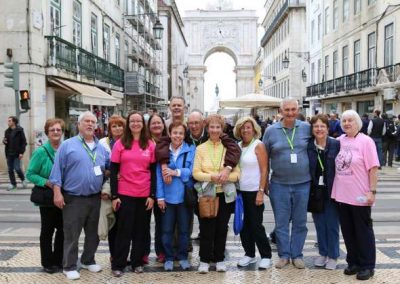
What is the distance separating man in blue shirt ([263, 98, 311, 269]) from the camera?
5609mm

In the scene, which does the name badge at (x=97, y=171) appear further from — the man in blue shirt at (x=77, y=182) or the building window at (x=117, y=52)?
the building window at (x=117, y=52)

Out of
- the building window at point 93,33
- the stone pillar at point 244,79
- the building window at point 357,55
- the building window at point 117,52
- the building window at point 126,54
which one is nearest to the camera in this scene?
the building window at point 93,33

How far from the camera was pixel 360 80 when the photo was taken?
94.2ft

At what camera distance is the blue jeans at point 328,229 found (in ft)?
18.6

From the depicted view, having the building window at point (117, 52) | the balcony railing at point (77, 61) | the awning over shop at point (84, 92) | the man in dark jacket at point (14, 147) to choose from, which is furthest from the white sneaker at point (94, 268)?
the building window at point (117, 52)

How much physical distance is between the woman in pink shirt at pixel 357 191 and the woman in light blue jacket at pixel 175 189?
167cm

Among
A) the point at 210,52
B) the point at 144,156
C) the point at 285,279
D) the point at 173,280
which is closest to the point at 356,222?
the point at 285,279

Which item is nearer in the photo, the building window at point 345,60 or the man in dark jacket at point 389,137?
the man in dark jacket at point 389,137

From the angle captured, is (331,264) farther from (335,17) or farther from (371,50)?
(335,17)

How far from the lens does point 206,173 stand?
5418 millimetres

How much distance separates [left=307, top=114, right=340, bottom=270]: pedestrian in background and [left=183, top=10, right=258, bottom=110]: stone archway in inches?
3329

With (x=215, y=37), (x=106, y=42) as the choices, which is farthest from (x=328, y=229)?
(x=215, y=37)

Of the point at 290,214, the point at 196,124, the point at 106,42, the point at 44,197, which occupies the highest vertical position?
the point at 106,42

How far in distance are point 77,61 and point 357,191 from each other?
653 inches
